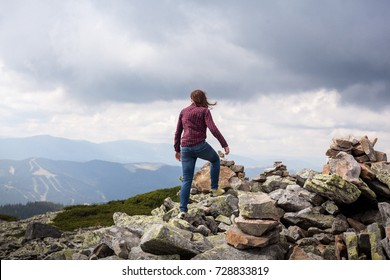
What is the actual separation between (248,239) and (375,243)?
13.3ft

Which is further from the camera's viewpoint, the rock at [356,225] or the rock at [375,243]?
the rock at [356,225]

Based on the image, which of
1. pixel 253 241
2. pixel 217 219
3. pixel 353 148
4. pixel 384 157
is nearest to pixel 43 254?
pixel 217 219

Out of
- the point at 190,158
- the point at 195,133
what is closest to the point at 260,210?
the point at 190,158

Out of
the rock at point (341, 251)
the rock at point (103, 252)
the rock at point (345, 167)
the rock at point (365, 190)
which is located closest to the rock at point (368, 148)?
the rock at point (345, 167)

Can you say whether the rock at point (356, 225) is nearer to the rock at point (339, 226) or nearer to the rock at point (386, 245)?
the rock at point (339, 226)

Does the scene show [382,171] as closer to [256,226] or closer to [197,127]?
[197,127]

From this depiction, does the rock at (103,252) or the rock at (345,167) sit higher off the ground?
the rock at (345,167)

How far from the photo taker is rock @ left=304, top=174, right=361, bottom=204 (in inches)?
630

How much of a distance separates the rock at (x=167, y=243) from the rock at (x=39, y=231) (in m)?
12.6

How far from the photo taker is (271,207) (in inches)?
442

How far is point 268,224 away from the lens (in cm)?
1084

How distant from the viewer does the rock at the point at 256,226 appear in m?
10.9

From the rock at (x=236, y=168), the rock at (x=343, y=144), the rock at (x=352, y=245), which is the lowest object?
the rock at (x=352, y=245)

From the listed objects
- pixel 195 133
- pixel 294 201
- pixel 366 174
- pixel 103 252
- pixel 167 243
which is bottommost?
pixel 103 252
